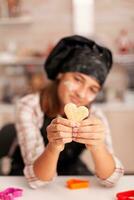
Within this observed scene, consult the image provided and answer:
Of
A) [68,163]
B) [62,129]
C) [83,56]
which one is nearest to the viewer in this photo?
[62,129]

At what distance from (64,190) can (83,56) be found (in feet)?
1.86

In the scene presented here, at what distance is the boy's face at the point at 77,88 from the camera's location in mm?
1371

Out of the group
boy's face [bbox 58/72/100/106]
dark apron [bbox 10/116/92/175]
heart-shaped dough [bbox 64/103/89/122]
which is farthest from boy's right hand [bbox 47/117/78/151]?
dark apron [bbox 10/116/92/175]

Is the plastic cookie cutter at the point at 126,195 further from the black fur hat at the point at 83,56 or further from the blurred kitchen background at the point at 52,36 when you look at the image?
the blurred kitchen background at the point at 52,36

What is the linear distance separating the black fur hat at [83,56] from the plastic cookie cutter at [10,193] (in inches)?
21.5

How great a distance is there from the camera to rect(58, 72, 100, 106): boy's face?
1371 millimetres

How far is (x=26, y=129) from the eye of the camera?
1.35m

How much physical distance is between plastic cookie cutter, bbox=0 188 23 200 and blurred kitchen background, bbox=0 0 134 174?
5.18 feet

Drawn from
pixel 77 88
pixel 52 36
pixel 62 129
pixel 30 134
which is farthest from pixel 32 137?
pixel 52 36

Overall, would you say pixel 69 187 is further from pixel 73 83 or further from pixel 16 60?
pixel 16 60

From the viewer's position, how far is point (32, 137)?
1.32 m

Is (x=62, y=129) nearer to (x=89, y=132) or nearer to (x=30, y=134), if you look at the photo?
(x=89, y=132)

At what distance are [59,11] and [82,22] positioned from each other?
0.73ft

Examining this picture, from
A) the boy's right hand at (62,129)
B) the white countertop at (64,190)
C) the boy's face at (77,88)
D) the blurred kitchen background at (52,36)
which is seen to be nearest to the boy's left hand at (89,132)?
the boy's right hand at (62,129)
